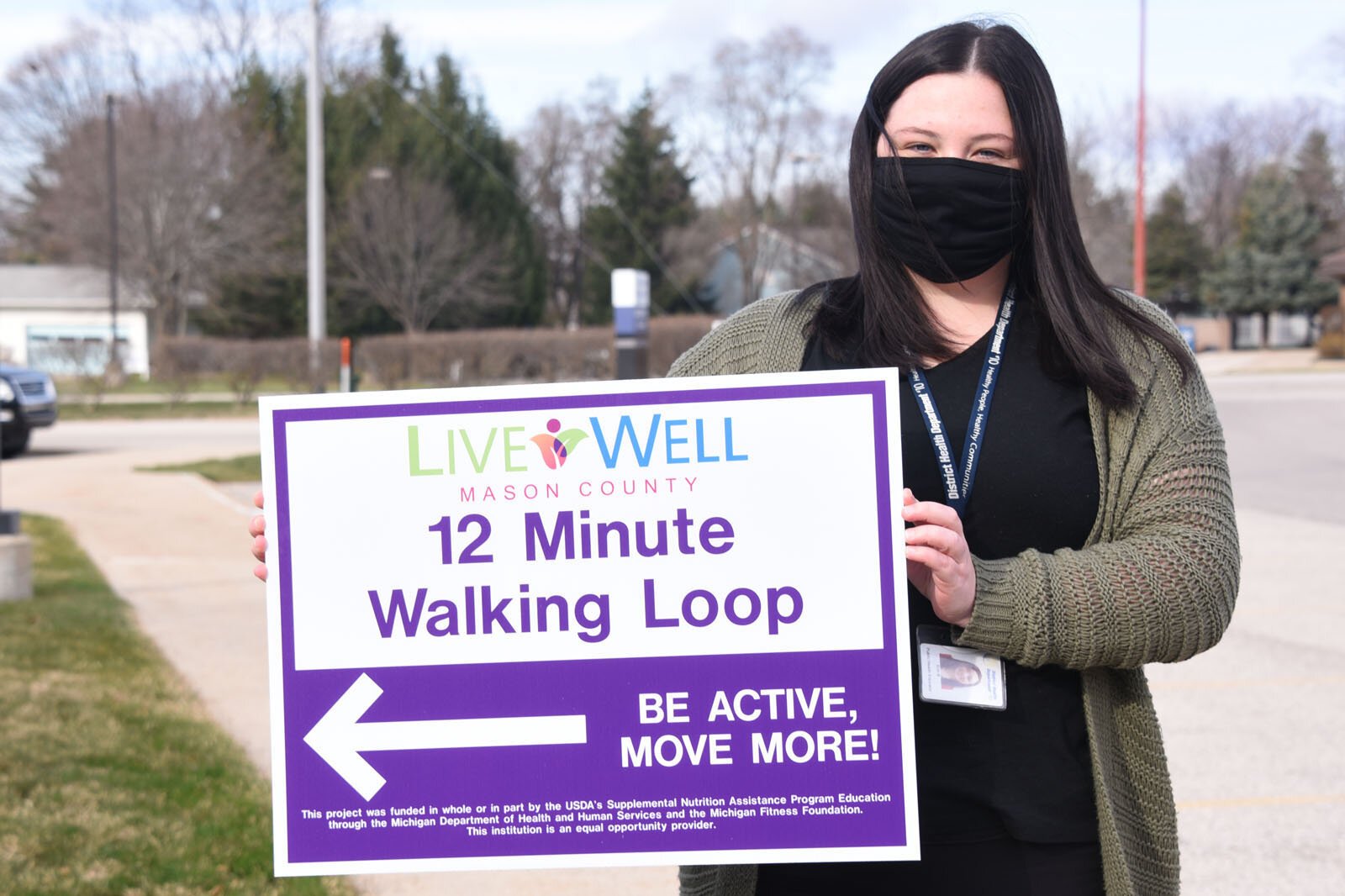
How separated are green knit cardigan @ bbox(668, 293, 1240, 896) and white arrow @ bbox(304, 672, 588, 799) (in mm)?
353

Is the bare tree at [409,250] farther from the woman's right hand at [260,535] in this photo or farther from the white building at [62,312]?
the woman's right hand at [260,535]

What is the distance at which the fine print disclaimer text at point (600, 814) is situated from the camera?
205 cm

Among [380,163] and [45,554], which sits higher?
[380,163]

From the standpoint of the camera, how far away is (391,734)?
2.10 metres

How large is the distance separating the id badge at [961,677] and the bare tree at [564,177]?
66980mm

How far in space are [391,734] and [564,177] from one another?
233ft

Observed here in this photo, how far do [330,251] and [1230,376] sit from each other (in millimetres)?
32060

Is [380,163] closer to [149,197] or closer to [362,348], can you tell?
[149,197]

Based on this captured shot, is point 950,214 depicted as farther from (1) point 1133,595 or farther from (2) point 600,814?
(2) point 600,814

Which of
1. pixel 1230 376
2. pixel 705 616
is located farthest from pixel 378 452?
pixel 1230 376

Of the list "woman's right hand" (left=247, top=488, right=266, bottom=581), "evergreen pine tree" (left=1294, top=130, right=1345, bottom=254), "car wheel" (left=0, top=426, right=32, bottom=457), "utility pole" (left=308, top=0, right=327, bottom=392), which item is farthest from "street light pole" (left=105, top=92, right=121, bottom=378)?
"evergreen pine tree" (left=1294, top=130, right=1345, bottom=254)

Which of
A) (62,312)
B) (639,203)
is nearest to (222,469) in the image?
(62,312)

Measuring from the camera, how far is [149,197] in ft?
164

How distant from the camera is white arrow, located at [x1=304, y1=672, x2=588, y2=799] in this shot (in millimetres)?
2082
